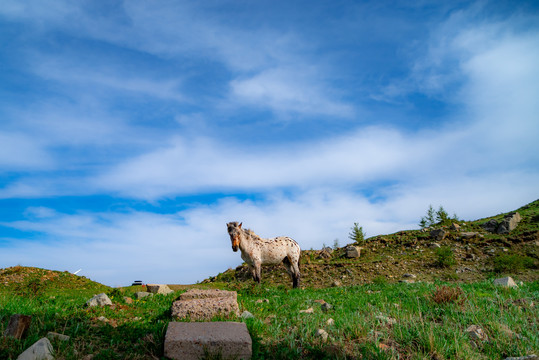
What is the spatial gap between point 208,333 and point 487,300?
7676mm

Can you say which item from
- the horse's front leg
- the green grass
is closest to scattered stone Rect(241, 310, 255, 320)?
the green grass

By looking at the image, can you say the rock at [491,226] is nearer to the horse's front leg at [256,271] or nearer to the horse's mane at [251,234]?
the horse's mane at [251,234]

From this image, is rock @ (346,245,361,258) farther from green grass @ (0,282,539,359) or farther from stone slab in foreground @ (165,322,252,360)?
stone slab in foreground @ (165,322,252,360)

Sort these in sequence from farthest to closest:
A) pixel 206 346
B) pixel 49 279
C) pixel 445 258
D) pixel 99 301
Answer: pixel 445 258 → pixel 49 279 → pixel 99 301 → pixel 206 346

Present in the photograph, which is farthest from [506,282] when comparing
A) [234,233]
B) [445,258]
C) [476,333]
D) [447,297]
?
[234,233]

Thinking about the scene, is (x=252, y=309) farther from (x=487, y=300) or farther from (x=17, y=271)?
(x=17, y=271)

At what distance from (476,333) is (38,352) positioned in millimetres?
7648

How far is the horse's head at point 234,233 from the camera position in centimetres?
1408

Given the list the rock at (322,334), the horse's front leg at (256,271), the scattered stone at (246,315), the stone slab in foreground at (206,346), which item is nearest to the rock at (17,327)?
the stone slab in foreground at (206,346)

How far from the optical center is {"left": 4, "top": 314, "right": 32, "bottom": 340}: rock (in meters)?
6.45

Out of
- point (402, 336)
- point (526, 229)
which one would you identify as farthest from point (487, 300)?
point (526, 229)

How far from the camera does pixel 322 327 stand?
7.88m

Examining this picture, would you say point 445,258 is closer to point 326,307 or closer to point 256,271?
point 256,271

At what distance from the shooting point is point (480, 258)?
65.3ft
